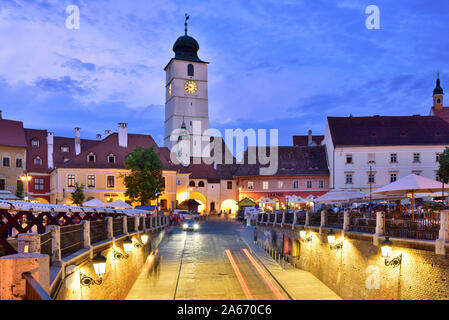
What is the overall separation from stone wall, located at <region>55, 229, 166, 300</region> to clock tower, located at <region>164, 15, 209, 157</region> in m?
65.6

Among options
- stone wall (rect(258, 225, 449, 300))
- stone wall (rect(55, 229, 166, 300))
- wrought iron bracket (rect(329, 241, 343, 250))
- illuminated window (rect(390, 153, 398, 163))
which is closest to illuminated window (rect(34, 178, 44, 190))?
stone wall (rect(55, 229, 166, 300))

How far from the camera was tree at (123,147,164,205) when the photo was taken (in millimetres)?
49188

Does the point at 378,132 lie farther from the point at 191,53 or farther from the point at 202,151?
the point at 191,53

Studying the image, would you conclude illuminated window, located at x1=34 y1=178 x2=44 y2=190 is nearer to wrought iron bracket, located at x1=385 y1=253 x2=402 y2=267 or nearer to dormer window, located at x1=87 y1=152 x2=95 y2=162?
dormer window, located at x1=87 y1=152 x2=95 y2=162

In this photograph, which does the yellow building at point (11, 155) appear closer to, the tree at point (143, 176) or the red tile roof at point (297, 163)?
the tree at point (143, 176)

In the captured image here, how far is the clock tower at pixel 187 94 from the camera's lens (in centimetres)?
9225

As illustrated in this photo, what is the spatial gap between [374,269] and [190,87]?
81880 mm

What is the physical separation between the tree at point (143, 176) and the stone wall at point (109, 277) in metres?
21.8

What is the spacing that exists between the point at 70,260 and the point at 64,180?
5074 centimetres

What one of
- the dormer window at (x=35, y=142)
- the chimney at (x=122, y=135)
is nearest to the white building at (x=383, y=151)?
the chimney at (x=122, y=135)

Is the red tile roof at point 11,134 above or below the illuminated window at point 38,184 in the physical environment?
above

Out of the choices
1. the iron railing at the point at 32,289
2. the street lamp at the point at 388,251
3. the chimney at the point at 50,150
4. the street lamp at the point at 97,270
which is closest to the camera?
the iron railing at the point at 32,289

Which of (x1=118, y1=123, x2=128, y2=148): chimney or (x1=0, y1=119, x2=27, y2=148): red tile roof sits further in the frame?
(x1=118, y1=123, x2=128, y2=148): chimney
